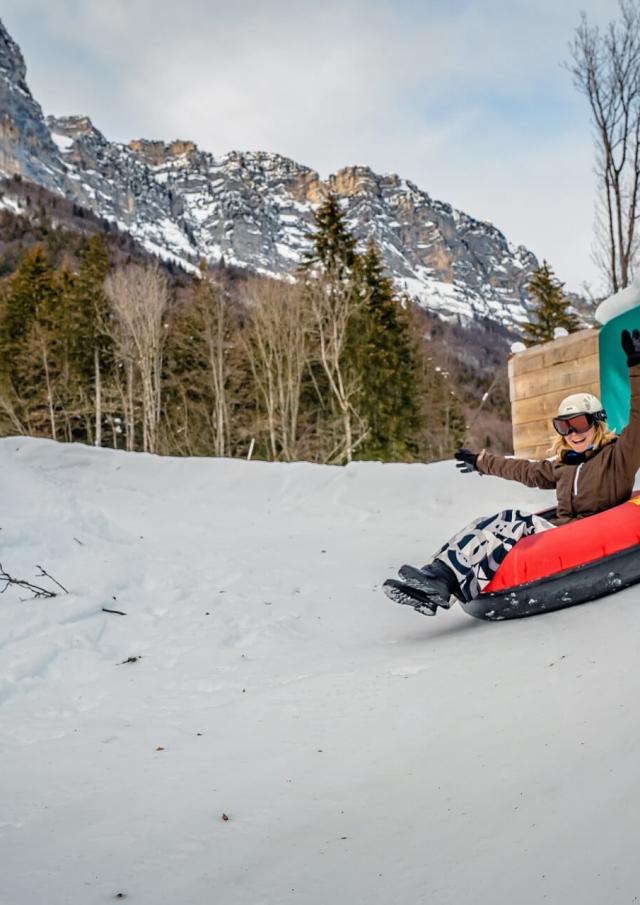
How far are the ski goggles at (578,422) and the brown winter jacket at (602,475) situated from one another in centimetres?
13

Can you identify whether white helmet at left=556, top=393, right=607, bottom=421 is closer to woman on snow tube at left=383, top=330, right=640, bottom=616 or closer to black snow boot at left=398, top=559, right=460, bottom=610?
woman on snow tube at left=383, top=330, right=640, bottom=616

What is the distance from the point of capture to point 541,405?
7.02m

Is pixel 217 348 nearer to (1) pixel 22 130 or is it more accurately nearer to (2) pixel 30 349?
(2) pixel 30 349

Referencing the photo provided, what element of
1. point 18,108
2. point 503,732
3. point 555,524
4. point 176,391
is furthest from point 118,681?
point 18,108

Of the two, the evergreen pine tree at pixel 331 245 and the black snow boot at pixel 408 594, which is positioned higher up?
the evergreen pine tree at pixel 331 245

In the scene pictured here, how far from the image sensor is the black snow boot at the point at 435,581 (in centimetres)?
288

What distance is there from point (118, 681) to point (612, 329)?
4348 millimetres

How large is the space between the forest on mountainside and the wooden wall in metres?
10.8

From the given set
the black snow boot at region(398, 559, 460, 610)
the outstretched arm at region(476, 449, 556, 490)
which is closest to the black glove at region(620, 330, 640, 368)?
the outstretched arm at region(476, 449, 556, 490)

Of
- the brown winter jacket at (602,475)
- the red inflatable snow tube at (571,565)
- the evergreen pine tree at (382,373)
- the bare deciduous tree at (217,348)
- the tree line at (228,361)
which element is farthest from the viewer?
the bare deciduous tree at (217,348)

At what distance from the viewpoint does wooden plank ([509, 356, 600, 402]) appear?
641 centimetres

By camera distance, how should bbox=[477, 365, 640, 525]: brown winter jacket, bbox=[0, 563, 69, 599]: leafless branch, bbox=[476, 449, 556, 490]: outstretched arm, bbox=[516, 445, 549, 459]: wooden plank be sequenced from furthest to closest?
bbox=[516, 445, 549, 459]: wooden plank → bbox=[0, 563, 69, 599]: leafless branch → bbox=[476, 449, 556, 490]: outstretched arm → bbox=[477, 365, 640, 525]: brown winter jacket

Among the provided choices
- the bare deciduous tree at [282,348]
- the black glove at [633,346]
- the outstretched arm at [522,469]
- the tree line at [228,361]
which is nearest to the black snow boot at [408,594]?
the outstretched arm at [522,469]

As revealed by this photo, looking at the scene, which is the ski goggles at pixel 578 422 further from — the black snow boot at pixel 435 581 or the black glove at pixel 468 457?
the black snow boot at pixel 435 581
